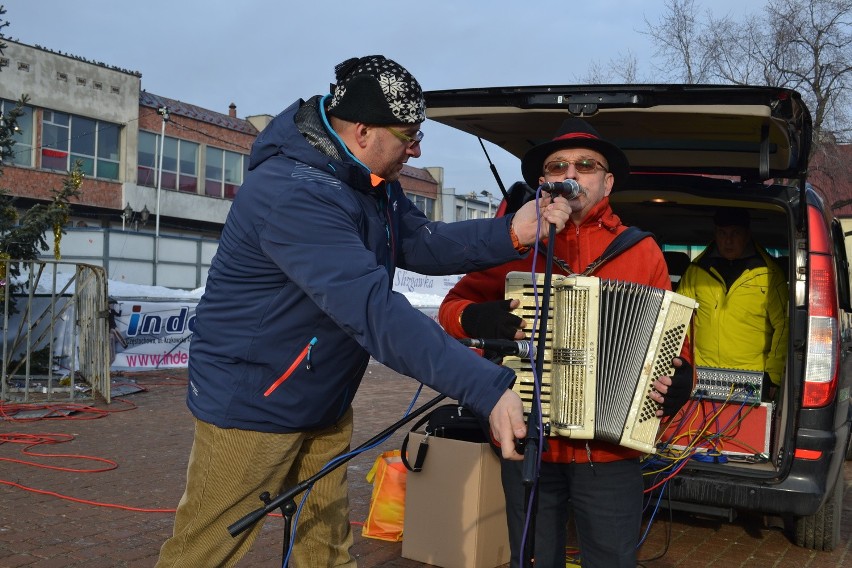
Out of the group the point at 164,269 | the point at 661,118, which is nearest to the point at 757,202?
the point at 661,118

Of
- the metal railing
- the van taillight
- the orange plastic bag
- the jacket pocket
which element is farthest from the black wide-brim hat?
the metal railing

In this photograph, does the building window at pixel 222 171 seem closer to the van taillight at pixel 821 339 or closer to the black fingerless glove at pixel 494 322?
the van taillight at pixel 821 339

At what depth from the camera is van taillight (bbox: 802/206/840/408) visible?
14.9 feet

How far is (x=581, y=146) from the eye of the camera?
330 cm

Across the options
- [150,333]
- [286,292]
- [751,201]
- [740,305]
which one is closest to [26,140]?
[150,333]

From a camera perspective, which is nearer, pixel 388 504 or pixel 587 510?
pixel 587 510

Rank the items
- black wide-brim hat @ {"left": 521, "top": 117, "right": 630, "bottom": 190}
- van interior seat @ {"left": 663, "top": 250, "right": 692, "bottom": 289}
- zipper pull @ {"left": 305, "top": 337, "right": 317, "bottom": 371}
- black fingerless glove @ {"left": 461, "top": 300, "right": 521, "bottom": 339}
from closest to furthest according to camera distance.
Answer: zipper pull @ {"left": 305, "top": 337, "right": 317, "bottom": 371} → black fingerless glove @ {"left": 461, "top": 300, "right": 521, "bottom": 339} → black wide-brim hat @ {"left": 521, "top": 117, "right": 630, "bottom": 190} → van interior seat @ {"left": 663, "top": 250, "right": 692, "bottom": 289}

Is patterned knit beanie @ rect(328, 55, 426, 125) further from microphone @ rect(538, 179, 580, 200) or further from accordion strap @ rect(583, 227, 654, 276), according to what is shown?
accordion strap @ rect(583, 227, 654, 276)

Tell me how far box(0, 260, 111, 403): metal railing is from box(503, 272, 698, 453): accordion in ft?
29.4

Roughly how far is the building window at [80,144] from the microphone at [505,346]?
31.4 meters

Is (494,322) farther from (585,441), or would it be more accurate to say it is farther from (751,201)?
(751,201)

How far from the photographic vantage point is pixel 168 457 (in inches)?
307

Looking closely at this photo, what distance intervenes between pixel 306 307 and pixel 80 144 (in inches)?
1293

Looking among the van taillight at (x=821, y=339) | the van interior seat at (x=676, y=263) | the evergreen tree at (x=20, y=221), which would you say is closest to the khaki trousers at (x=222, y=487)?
the van taillight at (x=821, y=339)
